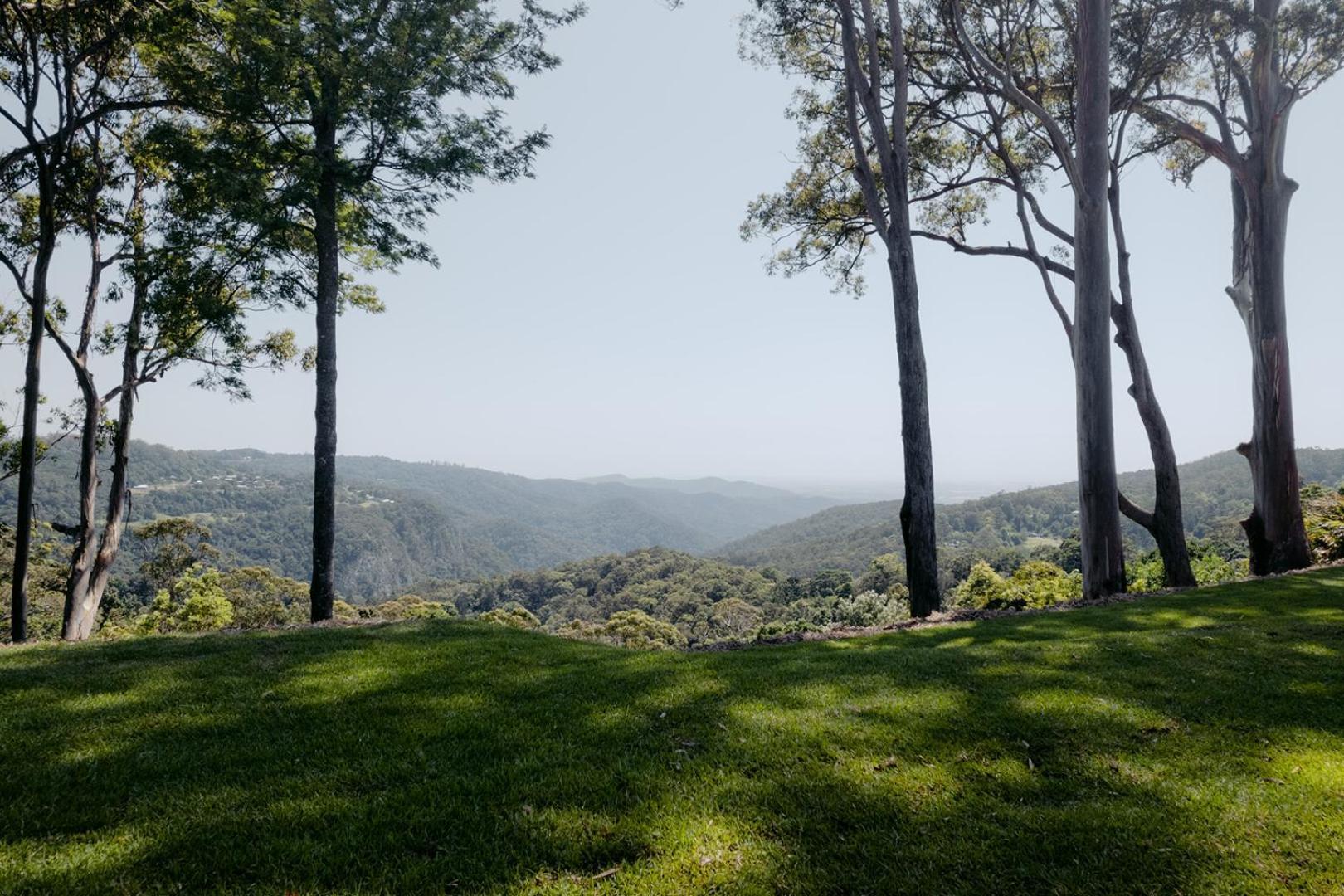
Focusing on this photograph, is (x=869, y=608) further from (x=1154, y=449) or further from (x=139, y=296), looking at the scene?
(x=139, y=296)

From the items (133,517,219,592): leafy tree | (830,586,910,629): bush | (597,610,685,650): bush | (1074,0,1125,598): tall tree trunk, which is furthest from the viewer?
(597,610,685,650): bush

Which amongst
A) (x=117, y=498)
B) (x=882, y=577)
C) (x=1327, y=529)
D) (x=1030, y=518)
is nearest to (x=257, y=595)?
(x=117, y=498)

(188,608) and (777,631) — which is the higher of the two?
(777,631)

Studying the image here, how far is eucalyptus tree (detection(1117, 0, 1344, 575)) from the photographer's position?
1303cm

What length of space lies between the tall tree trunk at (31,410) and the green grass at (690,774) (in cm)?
818

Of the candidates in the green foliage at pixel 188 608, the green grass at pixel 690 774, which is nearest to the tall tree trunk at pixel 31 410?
the green grass at pixel 690 774

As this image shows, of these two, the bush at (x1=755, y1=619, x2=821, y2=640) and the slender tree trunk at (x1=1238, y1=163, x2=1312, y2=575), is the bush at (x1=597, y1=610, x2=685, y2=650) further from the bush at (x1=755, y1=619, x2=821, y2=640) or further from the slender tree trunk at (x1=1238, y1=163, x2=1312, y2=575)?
the slender tree trunk at (x1=1238, y1=163, x2=1312, y2=575)

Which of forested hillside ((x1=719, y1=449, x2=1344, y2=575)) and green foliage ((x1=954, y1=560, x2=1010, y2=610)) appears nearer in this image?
green foliage ((x1=954, y1=560, x2=1010, y2=610))

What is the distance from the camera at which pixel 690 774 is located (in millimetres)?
3818

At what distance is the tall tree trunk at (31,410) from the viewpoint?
1224 cm

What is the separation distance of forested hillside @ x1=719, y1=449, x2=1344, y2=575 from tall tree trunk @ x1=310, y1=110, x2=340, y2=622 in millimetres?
86059

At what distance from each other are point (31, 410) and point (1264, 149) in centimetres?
2630

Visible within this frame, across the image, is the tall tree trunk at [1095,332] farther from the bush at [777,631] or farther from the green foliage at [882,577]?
the green foliage at [882,577]

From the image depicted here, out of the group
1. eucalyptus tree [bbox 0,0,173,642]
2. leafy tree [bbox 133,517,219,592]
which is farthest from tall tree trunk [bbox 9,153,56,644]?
leafy tree [bbox 133,517,219,592]
